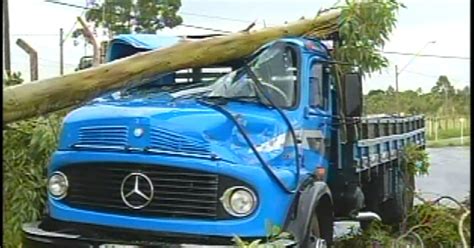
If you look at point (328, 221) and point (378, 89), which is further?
point (378, 89)

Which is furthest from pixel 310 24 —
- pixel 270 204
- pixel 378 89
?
pixel 270 204

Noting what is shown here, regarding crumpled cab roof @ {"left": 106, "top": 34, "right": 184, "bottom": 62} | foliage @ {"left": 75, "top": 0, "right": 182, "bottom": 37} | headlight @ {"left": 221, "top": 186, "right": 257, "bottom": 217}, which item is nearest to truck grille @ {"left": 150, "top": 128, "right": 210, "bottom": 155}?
headlight @ {"left": 221, "top": 186, "right": 257, "bottom": 217}

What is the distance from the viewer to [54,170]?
16.0 ft

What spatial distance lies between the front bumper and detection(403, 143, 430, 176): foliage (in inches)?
122

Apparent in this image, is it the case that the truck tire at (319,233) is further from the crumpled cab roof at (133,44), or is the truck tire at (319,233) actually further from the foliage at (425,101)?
the crumpled cab roof at (133,44)

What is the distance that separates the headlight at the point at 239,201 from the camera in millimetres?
4520

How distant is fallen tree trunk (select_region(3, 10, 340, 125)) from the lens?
189 inches

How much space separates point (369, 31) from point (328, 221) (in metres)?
1.48

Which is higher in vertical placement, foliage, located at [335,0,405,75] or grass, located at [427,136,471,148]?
foliage, located at [335,0,405,75]

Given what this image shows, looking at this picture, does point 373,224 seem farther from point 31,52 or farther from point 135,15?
point 31,52

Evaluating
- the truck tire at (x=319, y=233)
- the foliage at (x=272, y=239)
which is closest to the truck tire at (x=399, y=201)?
the truck tire at (x=319, y=233)

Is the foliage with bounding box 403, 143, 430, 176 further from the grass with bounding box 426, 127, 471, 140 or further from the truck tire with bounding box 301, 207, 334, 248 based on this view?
the truck tire with bounding box 301, 207, 334, 248

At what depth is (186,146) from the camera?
457 cm

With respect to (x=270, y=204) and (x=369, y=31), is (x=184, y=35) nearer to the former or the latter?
(x=369, y=31)
